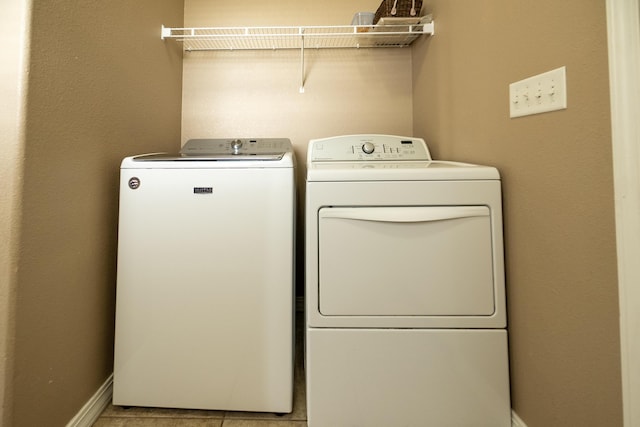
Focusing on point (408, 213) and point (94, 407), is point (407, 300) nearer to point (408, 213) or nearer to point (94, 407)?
point (408, 213)

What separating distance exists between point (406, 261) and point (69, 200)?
3.71ft

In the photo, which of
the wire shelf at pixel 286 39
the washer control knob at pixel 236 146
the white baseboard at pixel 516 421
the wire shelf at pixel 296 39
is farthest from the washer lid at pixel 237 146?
the white baseboard at pixel 516 421

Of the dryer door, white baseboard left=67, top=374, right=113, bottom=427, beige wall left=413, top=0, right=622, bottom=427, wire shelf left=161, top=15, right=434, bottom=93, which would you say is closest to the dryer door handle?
the dryer door

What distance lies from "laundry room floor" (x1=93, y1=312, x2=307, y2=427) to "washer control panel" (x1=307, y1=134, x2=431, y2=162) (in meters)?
1.13

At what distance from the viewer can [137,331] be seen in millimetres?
1028

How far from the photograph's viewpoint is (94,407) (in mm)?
1018

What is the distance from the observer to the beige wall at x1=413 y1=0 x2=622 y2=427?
0.66 metres

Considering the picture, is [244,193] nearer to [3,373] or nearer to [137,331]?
[137,331]

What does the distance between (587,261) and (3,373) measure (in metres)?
1.53

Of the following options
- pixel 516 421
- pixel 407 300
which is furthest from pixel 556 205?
pixel 516 421

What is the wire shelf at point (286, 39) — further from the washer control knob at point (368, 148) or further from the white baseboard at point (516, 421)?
the white baseboard at point (516, 421)

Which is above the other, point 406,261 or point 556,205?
point 556,205

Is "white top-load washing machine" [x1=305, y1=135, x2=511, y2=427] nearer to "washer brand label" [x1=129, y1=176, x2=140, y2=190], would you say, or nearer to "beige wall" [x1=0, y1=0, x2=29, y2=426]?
"washer brand label" [x1=129, y1=176, x2=140, y2=190]

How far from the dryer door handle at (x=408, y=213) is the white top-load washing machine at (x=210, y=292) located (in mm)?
227
